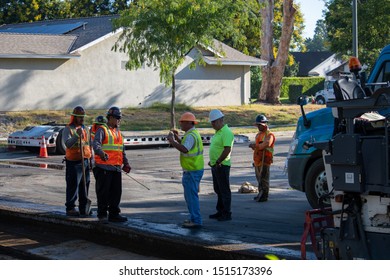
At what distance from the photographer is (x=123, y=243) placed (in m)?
10.9

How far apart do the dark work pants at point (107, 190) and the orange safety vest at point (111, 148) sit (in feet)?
0.48

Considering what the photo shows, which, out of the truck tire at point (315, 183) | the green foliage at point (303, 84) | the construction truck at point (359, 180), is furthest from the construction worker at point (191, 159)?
the green foliage at point (303, 84)

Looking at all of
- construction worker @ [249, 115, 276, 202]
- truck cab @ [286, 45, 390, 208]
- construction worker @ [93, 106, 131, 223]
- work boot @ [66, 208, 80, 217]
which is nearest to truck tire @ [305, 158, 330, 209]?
truck cab @ [286, 45, 390, 208]

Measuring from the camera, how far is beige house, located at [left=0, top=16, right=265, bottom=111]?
129 feet

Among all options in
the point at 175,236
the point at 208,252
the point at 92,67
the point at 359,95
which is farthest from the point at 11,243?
the point at 92,67

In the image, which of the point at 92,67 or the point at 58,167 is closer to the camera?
the point at 58,167

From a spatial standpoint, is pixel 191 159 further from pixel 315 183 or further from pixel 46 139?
pixel 46 139

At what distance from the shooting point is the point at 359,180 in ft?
22.9

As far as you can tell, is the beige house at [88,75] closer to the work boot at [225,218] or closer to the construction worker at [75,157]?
the construction worker at [75,157]

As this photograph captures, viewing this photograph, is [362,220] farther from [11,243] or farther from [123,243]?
[11,243]

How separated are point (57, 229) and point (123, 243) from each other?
1611 millimetres

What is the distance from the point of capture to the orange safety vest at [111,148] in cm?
1141

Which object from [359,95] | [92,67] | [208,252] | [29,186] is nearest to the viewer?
[359,95]

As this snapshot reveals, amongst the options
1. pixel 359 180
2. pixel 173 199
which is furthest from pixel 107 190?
pixel 359 180
